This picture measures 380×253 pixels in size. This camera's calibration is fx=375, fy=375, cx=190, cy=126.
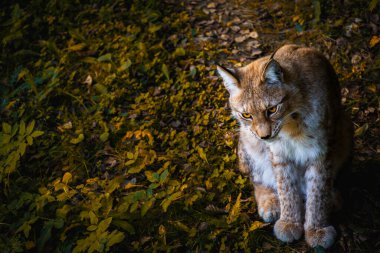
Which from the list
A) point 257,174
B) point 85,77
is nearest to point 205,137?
point 257,174

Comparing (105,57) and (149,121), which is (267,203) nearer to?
(149,121)

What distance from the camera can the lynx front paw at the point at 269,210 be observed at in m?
3.42

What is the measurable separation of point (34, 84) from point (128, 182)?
83.8 inches

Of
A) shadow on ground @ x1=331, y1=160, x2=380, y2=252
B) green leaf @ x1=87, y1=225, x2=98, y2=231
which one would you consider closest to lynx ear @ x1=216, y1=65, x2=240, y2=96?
shadow on ground @ x1=331, y1=160, x2=380, y2=252

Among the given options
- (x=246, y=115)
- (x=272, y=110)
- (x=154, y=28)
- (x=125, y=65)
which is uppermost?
(x=272, y=110)

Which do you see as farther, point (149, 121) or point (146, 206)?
point (149, 121)

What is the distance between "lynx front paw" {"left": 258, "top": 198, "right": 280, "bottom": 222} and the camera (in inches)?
135

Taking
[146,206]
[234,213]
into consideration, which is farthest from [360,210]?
[146,206]

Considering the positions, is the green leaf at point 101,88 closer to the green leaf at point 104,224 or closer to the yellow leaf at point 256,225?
the green leaf at point 104,224

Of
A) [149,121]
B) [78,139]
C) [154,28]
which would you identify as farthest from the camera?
[154,28]

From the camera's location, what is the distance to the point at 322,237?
307 centimetres

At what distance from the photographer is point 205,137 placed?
14.1 feet

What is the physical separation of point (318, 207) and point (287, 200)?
→ 276 millimetres

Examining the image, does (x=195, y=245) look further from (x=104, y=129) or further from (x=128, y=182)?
(x=104, y=129)
